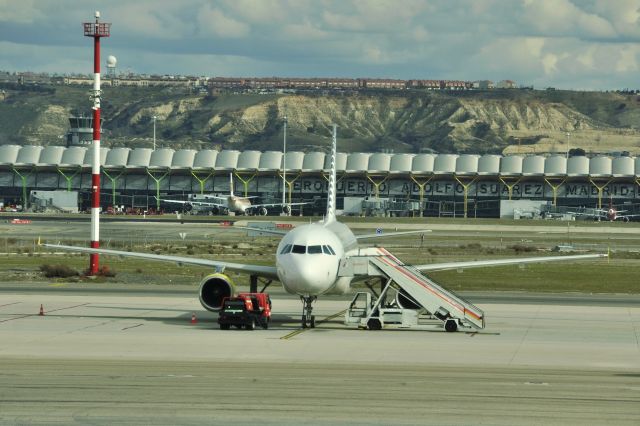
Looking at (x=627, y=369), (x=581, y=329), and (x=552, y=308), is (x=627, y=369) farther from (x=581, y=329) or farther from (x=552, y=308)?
(x=552, y=308)

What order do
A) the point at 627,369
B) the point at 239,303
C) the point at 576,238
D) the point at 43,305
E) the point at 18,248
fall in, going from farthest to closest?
the point at 576,238, the point at 18,248, the point at 43,305, the point at 239,303, the point at 627,369

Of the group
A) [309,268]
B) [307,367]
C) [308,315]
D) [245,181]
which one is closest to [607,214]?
[245,181]

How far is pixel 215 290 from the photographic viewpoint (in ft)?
161

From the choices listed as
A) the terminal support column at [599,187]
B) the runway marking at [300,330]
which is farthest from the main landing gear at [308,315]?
the terminal support column at [599,187]

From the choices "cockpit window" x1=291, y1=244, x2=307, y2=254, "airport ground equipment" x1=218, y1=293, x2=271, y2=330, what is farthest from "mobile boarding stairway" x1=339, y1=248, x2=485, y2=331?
"airport ground equipment" x1=218, y1=293, x2=271, y2=330

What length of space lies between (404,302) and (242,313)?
7043 millimetres

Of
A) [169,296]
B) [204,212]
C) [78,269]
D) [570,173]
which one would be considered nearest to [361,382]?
[169,296]

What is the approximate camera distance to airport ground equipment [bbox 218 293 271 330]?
45.8 m

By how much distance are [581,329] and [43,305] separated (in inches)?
991

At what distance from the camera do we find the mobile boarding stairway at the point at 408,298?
46375 millimetres

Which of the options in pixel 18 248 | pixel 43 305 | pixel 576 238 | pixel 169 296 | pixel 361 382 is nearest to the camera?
pixel 361 382

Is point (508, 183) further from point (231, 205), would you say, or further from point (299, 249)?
point (299, 249)

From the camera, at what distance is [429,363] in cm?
3644

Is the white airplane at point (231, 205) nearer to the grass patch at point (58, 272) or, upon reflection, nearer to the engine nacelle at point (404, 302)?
the grass patch at point (58, 272)
